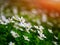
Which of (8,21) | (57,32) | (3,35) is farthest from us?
(57,32)

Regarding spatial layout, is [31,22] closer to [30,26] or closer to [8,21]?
[30,26]

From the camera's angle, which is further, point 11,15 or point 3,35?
point 11,15

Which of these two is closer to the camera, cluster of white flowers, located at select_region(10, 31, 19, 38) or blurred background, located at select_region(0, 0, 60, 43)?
cluster of white flowers, located at select_region(10, 31, 19, 38)

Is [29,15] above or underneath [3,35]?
above

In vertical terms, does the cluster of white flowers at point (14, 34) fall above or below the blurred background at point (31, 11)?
below

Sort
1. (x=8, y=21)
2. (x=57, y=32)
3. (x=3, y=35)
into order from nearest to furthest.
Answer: (x=3, y=35) → (x=8, y=21) → (x=57, y=32)

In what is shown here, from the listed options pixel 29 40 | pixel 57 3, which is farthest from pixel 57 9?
pixel 29 40

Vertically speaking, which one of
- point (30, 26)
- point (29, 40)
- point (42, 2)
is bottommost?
point (29, 40)

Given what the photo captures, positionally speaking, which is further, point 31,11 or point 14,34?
point 31,11

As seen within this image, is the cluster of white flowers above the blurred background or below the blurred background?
below

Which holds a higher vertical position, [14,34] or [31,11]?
[31,11]

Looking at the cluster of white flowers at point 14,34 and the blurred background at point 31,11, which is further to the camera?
the blurred background at point 31,11
